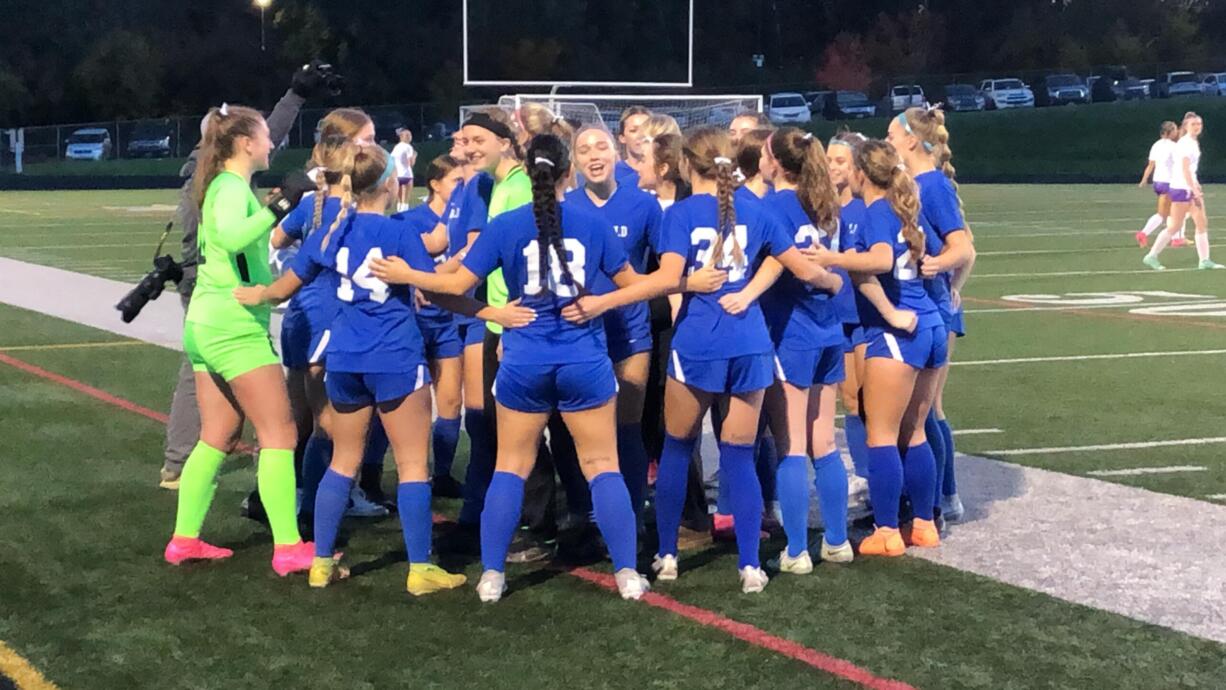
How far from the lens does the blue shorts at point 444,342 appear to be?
23.3 ft

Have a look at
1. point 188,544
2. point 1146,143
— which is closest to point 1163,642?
point 188,544

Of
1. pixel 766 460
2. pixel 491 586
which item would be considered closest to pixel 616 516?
pixel 491 586

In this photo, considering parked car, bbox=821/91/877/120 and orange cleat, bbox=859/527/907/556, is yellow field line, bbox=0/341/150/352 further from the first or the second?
parked car, bbox=821/91/877/120

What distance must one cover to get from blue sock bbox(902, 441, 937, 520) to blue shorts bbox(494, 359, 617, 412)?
1.67 meters

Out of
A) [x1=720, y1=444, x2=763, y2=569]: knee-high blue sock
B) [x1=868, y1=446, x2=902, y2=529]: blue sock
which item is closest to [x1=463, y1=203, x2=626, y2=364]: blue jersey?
[x1=720, y1=444, x2=763, y2=569]: knee-high blue sock

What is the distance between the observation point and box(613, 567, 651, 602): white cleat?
5.90 m

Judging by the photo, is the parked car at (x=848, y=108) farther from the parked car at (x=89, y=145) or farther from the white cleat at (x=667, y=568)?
the white cleat at (x=667, y=568)

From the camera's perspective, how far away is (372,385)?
5.89m

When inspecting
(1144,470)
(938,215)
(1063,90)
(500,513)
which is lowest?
(1144,470)

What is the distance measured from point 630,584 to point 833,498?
1.01 metres

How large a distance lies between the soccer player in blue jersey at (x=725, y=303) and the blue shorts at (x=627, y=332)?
0.90ft

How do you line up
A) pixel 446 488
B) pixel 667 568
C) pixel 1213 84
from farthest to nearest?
pixel 1213 84 → pixel 446 488 → pixel 667 568

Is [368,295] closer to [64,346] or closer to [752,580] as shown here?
[752,580]

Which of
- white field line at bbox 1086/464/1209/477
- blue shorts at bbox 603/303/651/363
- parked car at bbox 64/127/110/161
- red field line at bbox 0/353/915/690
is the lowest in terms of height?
white field line at bbox 1086/464/1209/477
